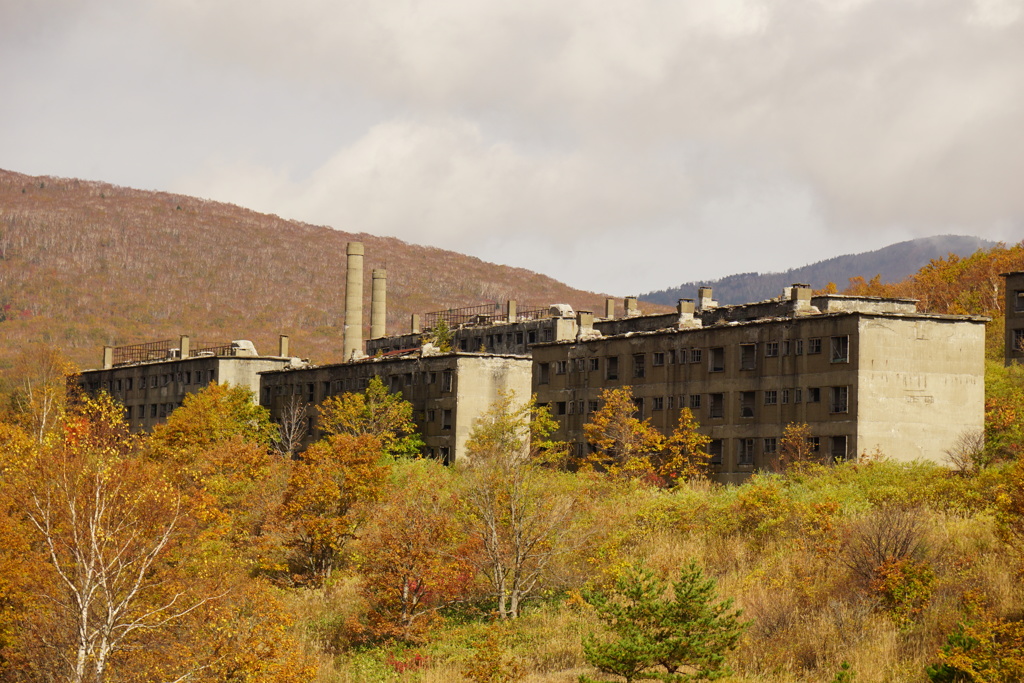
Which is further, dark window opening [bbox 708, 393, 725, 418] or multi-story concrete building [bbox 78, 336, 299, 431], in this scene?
multi-story concrete building [bbox 78, 336, 299, 431]

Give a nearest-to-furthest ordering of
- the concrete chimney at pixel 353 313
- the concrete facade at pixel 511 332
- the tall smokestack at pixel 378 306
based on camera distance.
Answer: the concrete facade at pixel 511 332, the concrete chimney at pixel 353 313, the tall smokestack at pixel 378 306

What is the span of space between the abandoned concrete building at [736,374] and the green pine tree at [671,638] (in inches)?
1061

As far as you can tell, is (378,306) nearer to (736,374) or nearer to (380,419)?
(380,419)

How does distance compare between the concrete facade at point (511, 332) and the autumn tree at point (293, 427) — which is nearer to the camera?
the concrete facade at point (511, 332)

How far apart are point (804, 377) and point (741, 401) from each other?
15.0 feet

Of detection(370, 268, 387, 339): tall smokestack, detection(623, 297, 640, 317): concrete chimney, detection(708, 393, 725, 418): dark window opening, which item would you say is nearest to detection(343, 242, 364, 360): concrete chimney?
detection(370, 268, 387, 339): tall smokestack

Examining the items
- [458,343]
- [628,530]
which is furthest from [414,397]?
[628,530]

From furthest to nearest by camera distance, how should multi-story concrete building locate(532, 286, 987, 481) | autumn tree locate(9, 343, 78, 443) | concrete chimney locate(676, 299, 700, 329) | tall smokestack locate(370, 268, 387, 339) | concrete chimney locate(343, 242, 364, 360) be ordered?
tall smokestack locate(370, 268, 387, 339) → concrete chimney locate(343, 242, 364, 360) → autumn tree locate(9, 343, 78, 443) → concrete chimney locate(676, 299, 700, 329) → multi-story concrete building locate(532, 286, 987, 481)

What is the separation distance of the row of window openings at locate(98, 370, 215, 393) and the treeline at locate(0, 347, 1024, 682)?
1627 inches

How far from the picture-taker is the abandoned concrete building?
6288 cm

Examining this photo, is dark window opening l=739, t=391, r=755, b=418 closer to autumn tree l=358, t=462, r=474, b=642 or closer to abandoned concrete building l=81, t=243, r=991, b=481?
abandoned concrete building l=81, t=243, r=991, b=481

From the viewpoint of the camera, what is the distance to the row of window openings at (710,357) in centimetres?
6400

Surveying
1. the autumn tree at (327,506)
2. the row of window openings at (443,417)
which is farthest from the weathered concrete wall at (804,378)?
the autumn tree at (327,506)

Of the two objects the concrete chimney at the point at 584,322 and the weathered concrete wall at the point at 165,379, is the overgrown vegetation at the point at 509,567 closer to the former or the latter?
the concrete chimney at the point at 584,322
